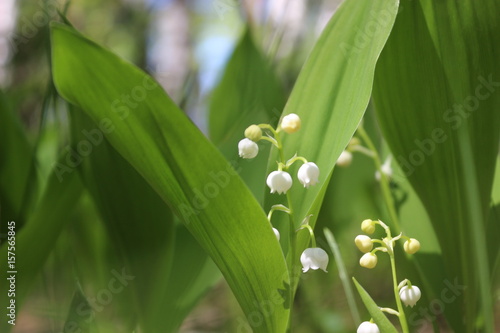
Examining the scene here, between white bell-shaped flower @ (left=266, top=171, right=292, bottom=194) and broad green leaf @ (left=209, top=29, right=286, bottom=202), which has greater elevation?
broad green leaf @ (left=209, top=29, right=286, bottom=202)

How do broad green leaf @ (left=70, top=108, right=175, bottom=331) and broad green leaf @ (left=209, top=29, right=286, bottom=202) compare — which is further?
broad green leaf @ (left=209, top=29, right=286, bottom=202)

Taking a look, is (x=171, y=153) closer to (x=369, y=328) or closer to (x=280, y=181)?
(x=280, y=181)

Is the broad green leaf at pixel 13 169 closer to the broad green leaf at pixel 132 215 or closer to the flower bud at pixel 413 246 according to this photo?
the broad green leaf at pixel 132 215

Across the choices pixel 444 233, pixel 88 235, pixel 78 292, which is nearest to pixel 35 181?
pixel 88 235

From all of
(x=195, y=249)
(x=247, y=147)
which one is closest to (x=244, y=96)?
(x=195, y=249)

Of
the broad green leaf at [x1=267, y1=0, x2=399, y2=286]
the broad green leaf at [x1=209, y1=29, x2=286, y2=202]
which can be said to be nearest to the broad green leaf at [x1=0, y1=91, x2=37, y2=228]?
the broad green leaf at [x1=209, y1=29, x2=286, y2=202]

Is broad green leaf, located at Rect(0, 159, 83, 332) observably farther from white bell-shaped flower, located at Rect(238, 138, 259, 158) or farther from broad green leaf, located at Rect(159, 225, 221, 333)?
white bell-shaped flower, located at Rect(238, 138, 259, 158)
